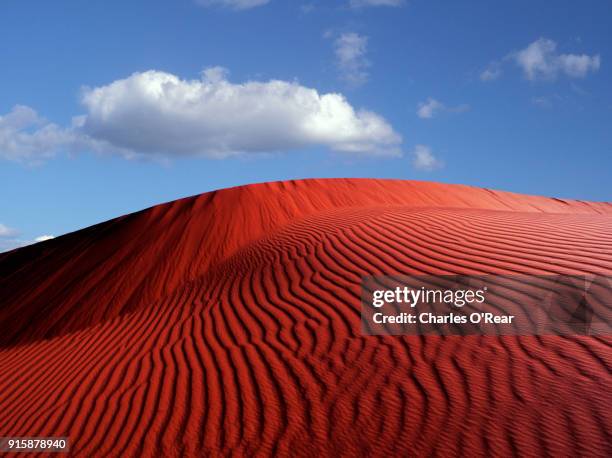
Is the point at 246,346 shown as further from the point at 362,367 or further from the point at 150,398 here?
the point at 362,367

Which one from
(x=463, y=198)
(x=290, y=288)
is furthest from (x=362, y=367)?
(x=463, y=198)

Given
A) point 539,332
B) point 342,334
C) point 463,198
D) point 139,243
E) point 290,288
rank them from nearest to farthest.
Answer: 1. point 539,332
2. point 342,334
3. point 290,288
4. point 139,243
5. point 463,198

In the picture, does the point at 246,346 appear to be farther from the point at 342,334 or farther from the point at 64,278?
the point at 64,278

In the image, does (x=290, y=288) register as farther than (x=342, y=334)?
Yes

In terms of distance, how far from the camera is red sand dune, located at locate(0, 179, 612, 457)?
422 cm

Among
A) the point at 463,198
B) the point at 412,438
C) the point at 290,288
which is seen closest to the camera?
the point at 412,438

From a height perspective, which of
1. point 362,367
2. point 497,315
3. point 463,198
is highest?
point 463,198

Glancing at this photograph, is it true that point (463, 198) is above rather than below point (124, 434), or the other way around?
above

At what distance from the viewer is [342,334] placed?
607 cm

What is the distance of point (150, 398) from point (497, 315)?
Result: 12.3 ft

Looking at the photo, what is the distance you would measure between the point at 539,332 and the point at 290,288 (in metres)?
3.69

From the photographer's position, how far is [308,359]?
5711 millimetres

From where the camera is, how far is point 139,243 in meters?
15.2

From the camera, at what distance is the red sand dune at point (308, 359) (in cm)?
422
